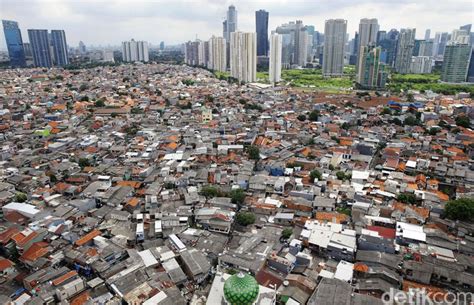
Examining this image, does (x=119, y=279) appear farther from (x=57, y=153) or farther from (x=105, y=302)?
(x=57, y=153)

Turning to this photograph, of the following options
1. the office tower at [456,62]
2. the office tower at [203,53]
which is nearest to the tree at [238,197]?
the office tower at [456,62]

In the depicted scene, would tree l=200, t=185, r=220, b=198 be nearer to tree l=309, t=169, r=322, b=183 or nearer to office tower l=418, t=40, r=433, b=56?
tree l=309, t=169, r=322, b=183

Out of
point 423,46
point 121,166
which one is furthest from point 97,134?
point 423,46

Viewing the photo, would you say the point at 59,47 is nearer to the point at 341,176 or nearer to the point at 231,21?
the point at 231,21

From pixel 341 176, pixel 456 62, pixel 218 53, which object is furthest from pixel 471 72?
pixel 341 176

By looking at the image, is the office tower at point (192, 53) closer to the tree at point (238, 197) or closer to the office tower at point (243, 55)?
the office tower at point (243, 55)

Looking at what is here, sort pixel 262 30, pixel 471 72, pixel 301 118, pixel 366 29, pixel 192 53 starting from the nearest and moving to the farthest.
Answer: pixel 301 118 < pixel 471 72 < pixel 366 29 < pixel 192 53 < pixel 262 30

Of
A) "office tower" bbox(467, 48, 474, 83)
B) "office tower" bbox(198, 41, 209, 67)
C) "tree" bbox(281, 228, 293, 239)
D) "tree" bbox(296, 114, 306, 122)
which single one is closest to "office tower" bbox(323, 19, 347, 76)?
"office tower" bbox(467, 48, 474, 83)
